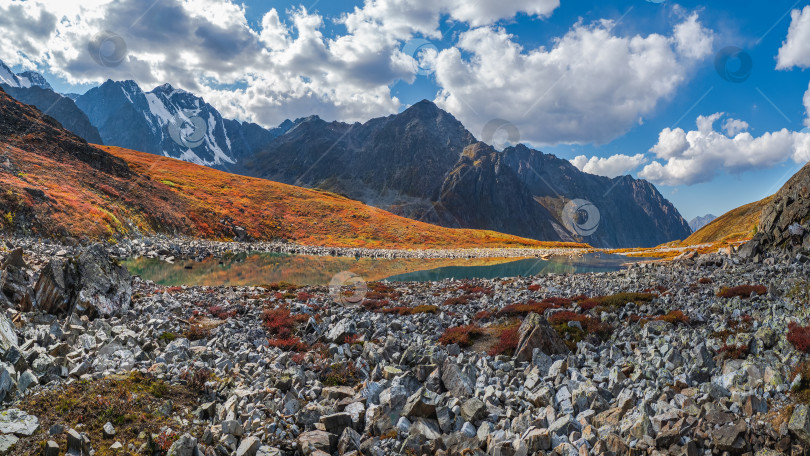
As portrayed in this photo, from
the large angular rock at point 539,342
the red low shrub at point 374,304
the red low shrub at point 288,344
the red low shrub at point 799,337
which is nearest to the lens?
the red low shrub at point 799,337

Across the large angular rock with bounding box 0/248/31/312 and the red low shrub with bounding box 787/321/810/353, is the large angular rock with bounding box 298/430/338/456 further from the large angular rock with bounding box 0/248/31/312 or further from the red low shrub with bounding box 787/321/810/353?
the large angular rock with bounding box 0/248/31/312

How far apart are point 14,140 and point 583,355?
99197mm

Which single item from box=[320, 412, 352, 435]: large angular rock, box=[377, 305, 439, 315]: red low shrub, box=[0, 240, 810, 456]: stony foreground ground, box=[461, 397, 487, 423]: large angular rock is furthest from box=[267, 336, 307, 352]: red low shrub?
box=[461, 397, 487, 423]: large angular rock

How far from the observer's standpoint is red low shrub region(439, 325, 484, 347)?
16438 mm

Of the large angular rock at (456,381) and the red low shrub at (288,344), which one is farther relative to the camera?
the red low shrub at (288,344)

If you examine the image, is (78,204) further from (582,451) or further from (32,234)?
(582,451)

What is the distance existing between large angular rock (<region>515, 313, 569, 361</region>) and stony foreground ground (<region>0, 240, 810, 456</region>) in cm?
8

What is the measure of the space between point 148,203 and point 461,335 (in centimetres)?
8218

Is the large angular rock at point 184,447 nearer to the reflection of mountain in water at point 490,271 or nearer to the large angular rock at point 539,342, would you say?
the large angular rock at point 539,342

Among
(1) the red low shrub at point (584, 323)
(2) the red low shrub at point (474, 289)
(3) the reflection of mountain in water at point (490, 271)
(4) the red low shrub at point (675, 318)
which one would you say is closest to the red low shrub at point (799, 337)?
(4) the red low shrub at point (675, 318)

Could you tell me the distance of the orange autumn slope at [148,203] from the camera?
5128cm

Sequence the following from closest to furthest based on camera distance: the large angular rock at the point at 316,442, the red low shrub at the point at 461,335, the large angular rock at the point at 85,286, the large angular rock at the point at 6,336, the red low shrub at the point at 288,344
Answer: the large angular rock at the point at 316,442 → the large angular rock at the point at 6,336 → the red low shrub at the point at 288,344 → the large angular rock at the point at 85,286 → the red low shrub at the point at 461,335

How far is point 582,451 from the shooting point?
A: 7621 mm

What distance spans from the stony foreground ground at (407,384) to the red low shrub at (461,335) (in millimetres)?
95
